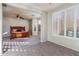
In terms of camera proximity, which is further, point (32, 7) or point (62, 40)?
point (32, 7)

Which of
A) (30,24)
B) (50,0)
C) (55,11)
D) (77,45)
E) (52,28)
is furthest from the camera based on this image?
(30,24)

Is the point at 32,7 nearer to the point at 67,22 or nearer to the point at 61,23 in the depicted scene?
the point at 61,23

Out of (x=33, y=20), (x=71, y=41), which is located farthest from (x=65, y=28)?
(x=33, y=20)

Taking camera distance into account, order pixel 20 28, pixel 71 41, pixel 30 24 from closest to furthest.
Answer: pixel 71 41, pixel 20 28, pixel 30 24

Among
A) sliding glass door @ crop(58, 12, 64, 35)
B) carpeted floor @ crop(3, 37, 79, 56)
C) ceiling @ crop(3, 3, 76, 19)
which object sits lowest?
carpeted floor @ crop(3, 37, 79, 56)

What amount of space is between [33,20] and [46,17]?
5.27m

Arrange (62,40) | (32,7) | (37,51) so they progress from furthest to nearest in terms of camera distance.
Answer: (32,7) → (62,40) → (37,51)

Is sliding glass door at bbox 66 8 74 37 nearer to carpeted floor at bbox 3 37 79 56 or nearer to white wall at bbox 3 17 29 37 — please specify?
carpeted floor at bbox 3 37 79 56

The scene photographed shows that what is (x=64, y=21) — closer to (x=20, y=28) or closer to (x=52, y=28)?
(x=52, y=28)

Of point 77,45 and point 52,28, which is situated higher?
point 52,28

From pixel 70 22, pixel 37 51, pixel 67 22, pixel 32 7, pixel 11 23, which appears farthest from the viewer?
pixel 11 23

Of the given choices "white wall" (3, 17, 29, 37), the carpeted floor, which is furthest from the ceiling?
"white wall" (3, 17, 29, 37)

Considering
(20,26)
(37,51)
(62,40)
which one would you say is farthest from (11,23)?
(37,51)

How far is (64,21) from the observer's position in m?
5.91
